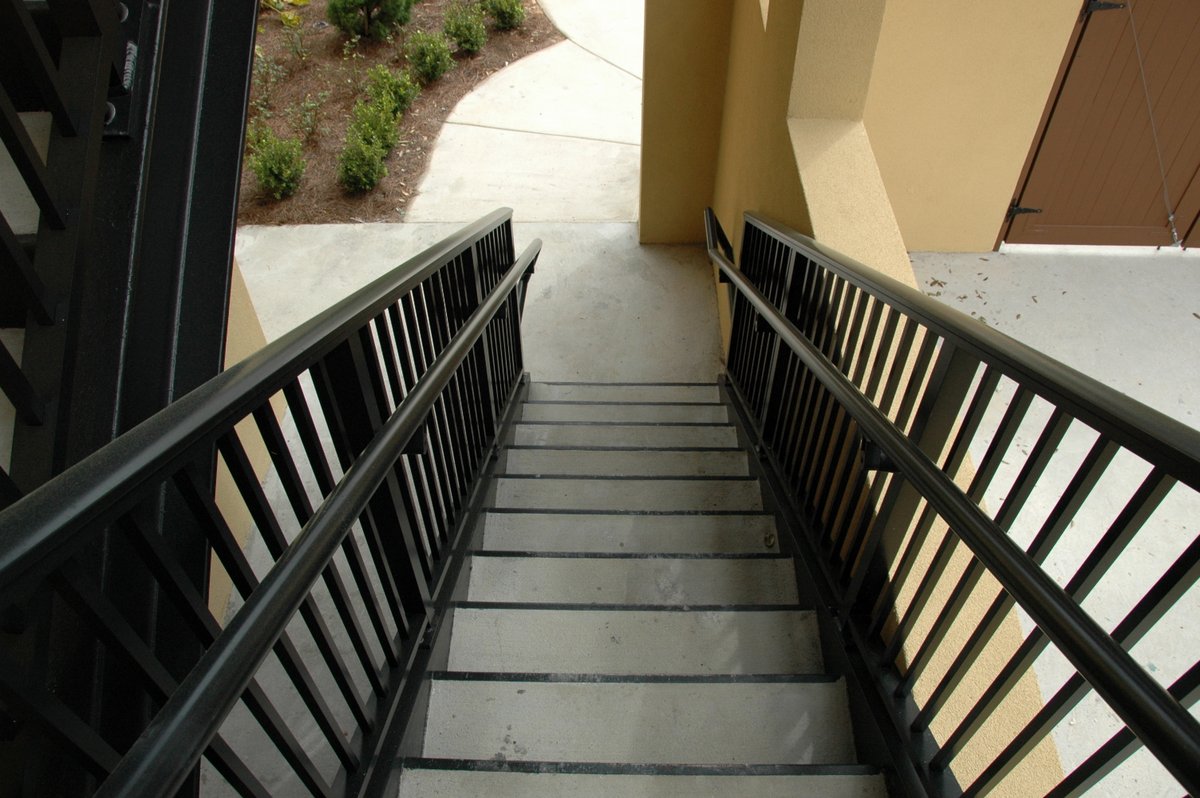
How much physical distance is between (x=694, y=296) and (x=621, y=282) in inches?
22.8

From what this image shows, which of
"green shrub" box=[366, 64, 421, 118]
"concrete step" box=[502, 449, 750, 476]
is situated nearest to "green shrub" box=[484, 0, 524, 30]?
"green shrub" box=[366, 64, 421, 118]

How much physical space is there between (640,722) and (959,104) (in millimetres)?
4546

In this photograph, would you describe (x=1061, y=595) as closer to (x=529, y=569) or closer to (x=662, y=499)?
(x=529, y=569)

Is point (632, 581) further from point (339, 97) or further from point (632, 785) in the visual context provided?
point (339, 97)

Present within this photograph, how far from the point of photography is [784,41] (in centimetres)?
287

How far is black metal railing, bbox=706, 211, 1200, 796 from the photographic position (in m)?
0.83

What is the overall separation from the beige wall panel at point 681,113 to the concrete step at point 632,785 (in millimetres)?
4564

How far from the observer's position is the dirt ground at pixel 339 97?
6.33m

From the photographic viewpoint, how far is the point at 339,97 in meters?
7.97

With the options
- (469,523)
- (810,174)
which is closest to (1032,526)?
(810,174)

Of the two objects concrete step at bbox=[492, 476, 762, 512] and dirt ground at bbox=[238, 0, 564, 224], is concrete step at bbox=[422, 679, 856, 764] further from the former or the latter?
dirt ground at bbox=[238, 0, 564, 224]

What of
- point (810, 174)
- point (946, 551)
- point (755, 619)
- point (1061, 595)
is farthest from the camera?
point (810, 174)

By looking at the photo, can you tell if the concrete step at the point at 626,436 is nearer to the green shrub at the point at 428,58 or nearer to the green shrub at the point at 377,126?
the green shrub at the point at 377,126

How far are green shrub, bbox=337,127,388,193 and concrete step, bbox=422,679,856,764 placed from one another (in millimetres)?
5690
